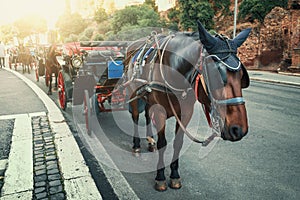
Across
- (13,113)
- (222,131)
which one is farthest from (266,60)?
(222,131)

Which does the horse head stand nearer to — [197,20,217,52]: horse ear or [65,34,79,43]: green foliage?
[197,20,217,52]: horse ear

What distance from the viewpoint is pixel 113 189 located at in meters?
3.40

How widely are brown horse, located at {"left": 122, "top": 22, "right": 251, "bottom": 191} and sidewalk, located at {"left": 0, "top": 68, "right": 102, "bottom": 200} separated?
1.15m

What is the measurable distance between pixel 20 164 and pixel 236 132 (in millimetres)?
3346

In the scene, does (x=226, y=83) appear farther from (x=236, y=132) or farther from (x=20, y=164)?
(x=20, y=164)

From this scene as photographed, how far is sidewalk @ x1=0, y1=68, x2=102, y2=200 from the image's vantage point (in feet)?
10.8

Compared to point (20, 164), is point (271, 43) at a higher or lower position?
higher

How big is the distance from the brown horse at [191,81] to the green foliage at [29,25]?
49481 millimetres

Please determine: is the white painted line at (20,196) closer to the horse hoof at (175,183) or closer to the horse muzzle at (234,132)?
the horse hoof at (175,183)

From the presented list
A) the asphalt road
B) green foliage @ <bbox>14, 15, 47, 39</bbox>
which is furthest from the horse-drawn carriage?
green foliage @ <bbox>14, 15, 47, 39</bbox>

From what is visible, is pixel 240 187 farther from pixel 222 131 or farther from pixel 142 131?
pixel 142 131

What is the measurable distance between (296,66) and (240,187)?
1568 centimetres

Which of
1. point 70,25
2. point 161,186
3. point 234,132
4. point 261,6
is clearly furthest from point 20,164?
point 70,25

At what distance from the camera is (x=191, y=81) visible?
9.25 ft
